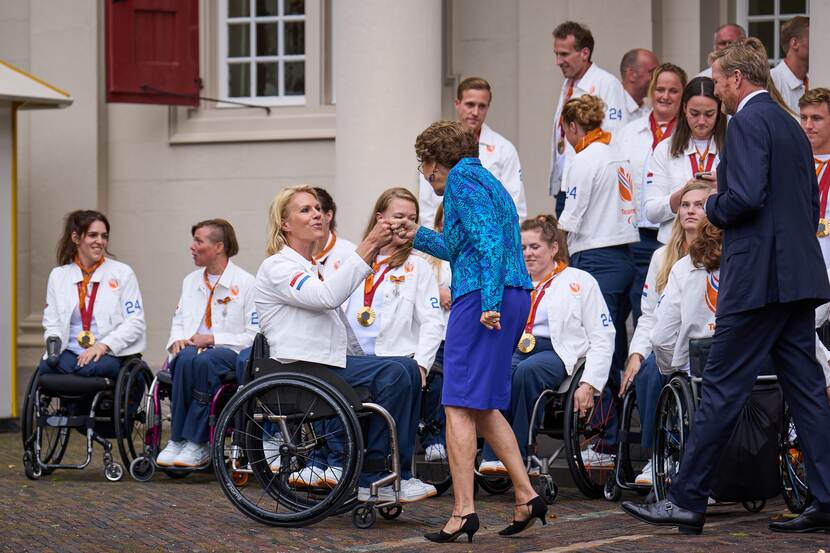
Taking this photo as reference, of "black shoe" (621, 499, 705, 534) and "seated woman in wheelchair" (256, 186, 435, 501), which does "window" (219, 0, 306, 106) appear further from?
"black shoe" (621, 499, 705, 534)

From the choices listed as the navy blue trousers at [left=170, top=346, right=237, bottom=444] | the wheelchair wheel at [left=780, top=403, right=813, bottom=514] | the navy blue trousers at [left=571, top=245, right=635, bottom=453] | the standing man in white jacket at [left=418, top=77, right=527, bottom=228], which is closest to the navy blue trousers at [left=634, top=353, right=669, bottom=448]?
the wheelchair wheel at [left=780, top=403, right=813, bottom=514]

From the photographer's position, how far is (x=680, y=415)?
289 inches

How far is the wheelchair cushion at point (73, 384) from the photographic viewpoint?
31.9 ft

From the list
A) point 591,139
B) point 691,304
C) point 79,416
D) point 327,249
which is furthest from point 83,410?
point 691,304

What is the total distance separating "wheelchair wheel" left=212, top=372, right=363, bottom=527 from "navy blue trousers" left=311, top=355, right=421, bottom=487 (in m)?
0.12

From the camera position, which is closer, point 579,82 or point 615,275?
point 615,275

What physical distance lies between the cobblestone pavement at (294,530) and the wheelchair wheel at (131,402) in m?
0.43

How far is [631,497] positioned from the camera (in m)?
8.56

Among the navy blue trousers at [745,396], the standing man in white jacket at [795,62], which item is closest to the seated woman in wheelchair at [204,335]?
the navy blue trousers at [745,396]

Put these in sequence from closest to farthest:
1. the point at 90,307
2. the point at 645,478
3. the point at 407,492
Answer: the point at 407,492 < the point at 645,478 < the point at 90,307

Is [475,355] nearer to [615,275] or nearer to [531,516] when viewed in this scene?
[531,516]

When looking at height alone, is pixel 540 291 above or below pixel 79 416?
above

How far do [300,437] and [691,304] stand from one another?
2.05 meters

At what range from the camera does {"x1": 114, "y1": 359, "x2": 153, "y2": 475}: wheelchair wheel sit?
9.48 meters
